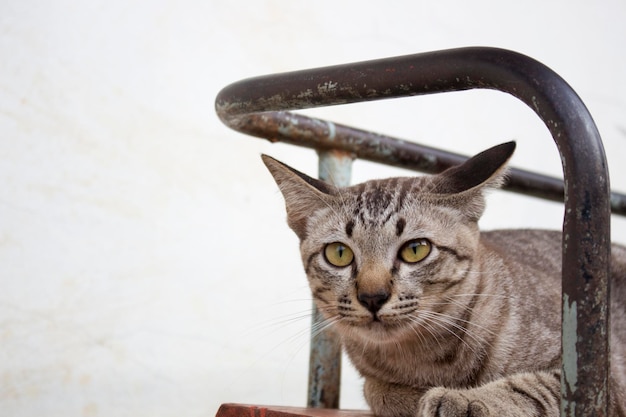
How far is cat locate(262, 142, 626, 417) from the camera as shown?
4.24 feet

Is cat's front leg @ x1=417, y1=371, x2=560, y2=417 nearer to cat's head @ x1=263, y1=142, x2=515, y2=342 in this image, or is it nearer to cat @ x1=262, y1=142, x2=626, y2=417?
cat @ x1=262, y1=142, x2=626, y2=417

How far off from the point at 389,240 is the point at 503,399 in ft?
1.15

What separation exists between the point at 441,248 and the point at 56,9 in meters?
1.47

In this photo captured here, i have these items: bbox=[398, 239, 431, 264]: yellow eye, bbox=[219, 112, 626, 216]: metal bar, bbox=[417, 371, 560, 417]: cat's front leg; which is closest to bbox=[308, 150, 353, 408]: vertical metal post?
bbox=[219, 112, 626, 216]: metal bar

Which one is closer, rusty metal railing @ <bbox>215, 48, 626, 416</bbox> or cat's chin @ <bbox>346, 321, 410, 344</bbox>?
rusty metal railing @ <bbox>215, 48, 626, 416</bbox>

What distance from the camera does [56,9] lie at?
224cm

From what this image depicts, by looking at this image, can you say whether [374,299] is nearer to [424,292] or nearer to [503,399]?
[424,292]

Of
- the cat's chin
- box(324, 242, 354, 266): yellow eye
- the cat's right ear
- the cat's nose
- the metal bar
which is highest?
the metal bar

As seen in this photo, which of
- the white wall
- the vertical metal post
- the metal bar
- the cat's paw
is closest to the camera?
the cat's paw

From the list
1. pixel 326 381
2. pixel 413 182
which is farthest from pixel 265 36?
pixel 326 381

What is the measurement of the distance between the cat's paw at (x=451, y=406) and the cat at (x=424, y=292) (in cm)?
13

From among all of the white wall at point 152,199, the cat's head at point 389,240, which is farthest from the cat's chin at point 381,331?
the white wall at point 152,199

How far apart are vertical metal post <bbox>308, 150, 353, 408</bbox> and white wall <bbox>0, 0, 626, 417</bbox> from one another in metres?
0.47

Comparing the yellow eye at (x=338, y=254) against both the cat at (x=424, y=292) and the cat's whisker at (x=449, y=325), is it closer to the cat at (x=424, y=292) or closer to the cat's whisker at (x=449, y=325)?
the cat at (x=424, y=292)
